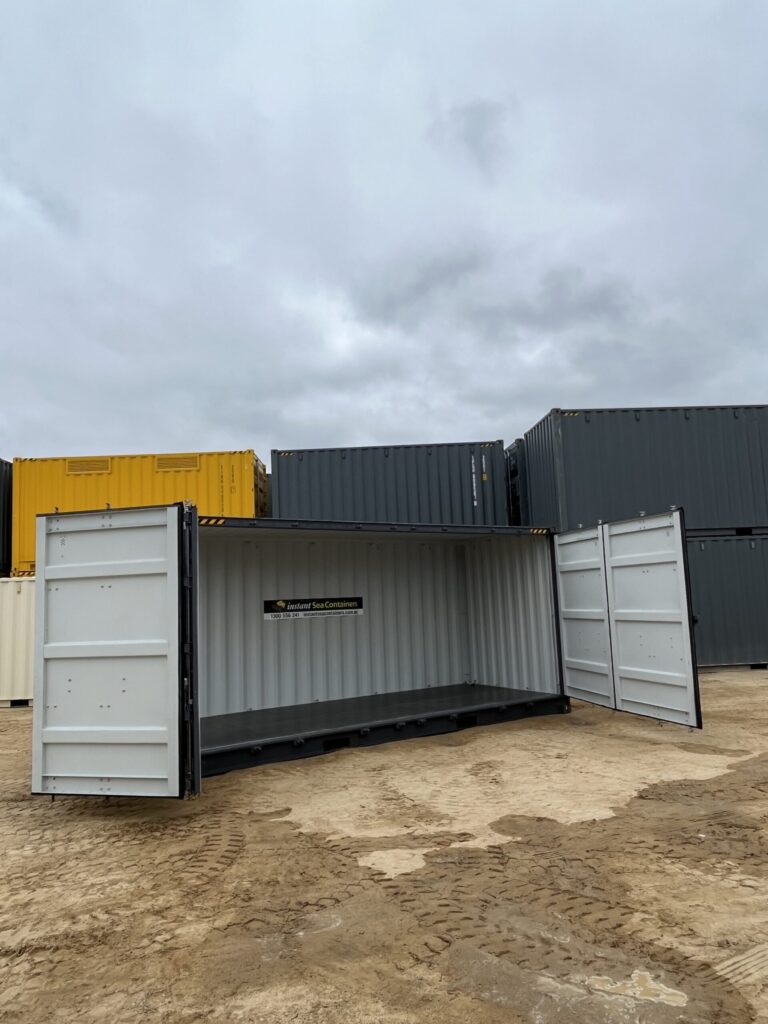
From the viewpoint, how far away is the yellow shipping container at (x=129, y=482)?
13766 millimetres

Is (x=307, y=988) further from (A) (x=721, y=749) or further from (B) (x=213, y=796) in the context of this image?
(A) (x=721, y=749)

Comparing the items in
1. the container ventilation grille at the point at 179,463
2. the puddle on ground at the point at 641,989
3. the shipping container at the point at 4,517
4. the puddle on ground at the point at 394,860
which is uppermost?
the container ventilation grille at the point at 179,463

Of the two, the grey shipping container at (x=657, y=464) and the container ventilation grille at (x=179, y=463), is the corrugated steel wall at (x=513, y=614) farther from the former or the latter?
the container ventilation grille at (x=179, y=463)

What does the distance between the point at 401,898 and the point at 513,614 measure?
6.15m

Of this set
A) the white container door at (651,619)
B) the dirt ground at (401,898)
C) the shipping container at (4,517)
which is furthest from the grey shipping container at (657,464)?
the shipping container at (4,517)

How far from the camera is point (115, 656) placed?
17.5 ft

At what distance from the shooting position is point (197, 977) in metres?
3.07

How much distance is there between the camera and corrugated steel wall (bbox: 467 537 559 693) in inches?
365

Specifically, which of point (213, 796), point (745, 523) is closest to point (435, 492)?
point (745, 523)

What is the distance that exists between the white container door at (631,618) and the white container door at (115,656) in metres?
5.25

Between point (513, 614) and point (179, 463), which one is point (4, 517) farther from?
point (513, 614)

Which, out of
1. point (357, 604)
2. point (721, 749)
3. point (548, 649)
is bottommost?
point (721, 749)

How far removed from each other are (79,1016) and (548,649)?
7342 millimetres

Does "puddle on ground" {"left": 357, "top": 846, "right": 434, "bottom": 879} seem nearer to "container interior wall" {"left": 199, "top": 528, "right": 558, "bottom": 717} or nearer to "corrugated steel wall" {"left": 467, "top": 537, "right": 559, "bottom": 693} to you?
"container interior wall" {"left": 199, "top": 528, "right": 558, "bottom": 717}
